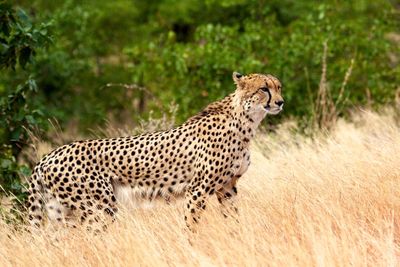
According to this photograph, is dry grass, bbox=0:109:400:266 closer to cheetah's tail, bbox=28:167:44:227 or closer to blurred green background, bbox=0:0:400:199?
cheetah's tail, bbox=28:167:44:227

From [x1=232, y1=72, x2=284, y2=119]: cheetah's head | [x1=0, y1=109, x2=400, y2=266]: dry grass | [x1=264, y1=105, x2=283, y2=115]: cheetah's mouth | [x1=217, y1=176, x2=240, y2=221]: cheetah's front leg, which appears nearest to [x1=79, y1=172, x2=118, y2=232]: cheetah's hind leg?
[x1=0, y1=109, x2=400, y2=266]: dry grass

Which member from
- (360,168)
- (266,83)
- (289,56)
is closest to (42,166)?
(266,83)

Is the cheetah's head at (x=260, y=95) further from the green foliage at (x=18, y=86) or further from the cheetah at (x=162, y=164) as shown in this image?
the green foliage at (x=18, y=86)

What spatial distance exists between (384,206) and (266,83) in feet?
4.28

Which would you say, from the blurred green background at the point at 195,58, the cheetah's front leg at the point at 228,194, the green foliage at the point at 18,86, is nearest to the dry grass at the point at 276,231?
the cheetah's front leg at the point at 228,194

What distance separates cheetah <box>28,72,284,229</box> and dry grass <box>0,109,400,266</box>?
7.8 inches

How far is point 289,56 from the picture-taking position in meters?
12.4

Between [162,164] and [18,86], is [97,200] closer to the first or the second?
[162,164]

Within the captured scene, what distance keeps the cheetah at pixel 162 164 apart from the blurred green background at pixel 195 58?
71cm

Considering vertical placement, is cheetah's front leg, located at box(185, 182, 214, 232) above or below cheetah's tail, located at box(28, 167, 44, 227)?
above

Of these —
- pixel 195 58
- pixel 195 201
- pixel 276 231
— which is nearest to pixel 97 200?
pixel 195 201

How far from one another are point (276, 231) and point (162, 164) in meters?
1.36

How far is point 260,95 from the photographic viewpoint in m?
6.92

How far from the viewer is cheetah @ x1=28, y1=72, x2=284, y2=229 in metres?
6.92
